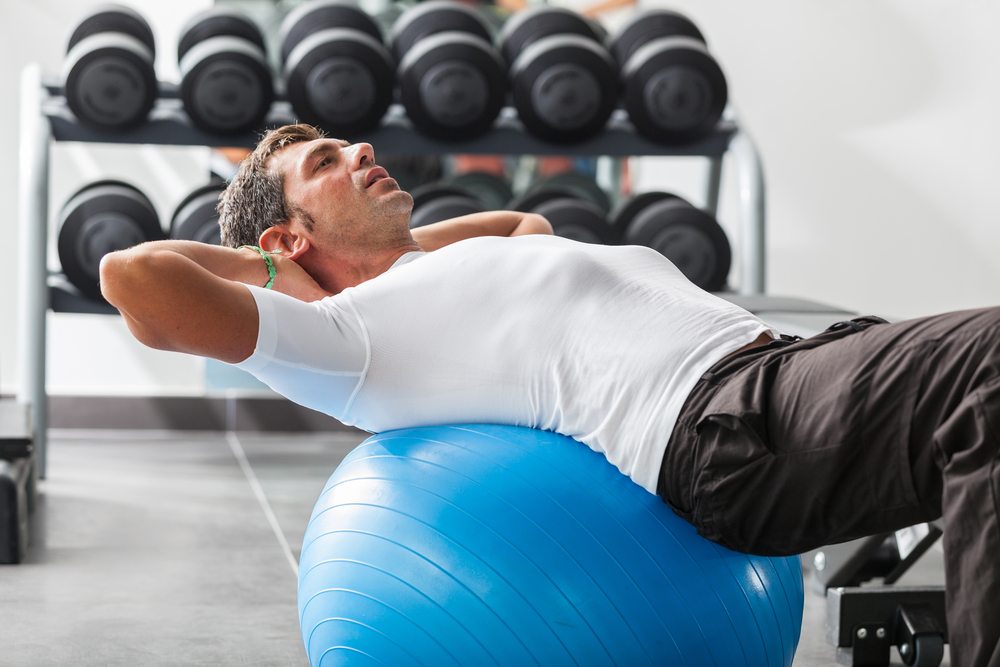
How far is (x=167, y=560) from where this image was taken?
9.02 feet

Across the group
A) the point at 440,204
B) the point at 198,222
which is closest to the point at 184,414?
the point at 198,222

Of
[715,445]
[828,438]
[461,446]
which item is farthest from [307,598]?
[828,438]

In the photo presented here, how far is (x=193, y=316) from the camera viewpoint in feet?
4.59

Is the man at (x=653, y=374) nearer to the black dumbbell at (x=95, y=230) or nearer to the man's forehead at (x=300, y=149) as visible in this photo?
the man's forehead at (x=300, y=149)

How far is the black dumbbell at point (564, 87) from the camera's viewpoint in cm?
369

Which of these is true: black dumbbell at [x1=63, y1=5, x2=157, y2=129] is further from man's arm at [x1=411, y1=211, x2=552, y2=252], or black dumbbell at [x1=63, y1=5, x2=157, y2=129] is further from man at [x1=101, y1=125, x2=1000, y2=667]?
man at [x1=101, y1=125, x2=1000, y2=667]

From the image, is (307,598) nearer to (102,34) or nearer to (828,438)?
(828,438)

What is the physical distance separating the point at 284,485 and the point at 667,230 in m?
1.36

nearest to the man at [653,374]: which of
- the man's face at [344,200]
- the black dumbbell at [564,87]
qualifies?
the man's face at [344,200]

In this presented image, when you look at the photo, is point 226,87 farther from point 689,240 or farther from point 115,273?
point 115,273

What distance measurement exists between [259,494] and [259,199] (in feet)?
5.93

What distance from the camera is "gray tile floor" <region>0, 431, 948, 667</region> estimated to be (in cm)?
212

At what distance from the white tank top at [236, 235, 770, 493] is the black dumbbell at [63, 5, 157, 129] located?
2246 millimetres

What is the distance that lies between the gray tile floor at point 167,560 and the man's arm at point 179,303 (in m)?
0.79
